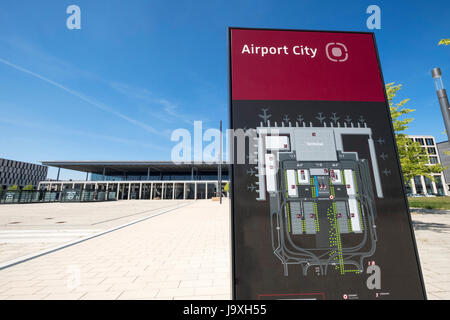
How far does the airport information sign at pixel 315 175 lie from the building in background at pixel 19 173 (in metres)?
102

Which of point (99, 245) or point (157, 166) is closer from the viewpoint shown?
point (99, 245)

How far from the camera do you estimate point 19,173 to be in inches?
3059

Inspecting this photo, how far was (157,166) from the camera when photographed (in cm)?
5481

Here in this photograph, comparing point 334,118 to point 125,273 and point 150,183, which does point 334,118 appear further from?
point 150,183

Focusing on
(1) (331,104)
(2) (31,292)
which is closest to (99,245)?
(2) (31,292)

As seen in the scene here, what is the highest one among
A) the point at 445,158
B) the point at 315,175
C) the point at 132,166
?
the point at 445,158

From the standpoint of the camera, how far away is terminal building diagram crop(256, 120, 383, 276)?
73.9 inches

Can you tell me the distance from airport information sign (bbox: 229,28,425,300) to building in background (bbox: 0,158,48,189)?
102m

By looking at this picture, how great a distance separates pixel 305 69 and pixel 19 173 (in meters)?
115

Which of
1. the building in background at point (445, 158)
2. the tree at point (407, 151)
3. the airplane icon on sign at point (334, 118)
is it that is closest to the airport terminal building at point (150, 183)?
the tree at point (407, 151)

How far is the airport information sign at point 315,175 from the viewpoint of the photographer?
1827 millimetres

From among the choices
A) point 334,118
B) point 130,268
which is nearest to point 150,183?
point 130,268
